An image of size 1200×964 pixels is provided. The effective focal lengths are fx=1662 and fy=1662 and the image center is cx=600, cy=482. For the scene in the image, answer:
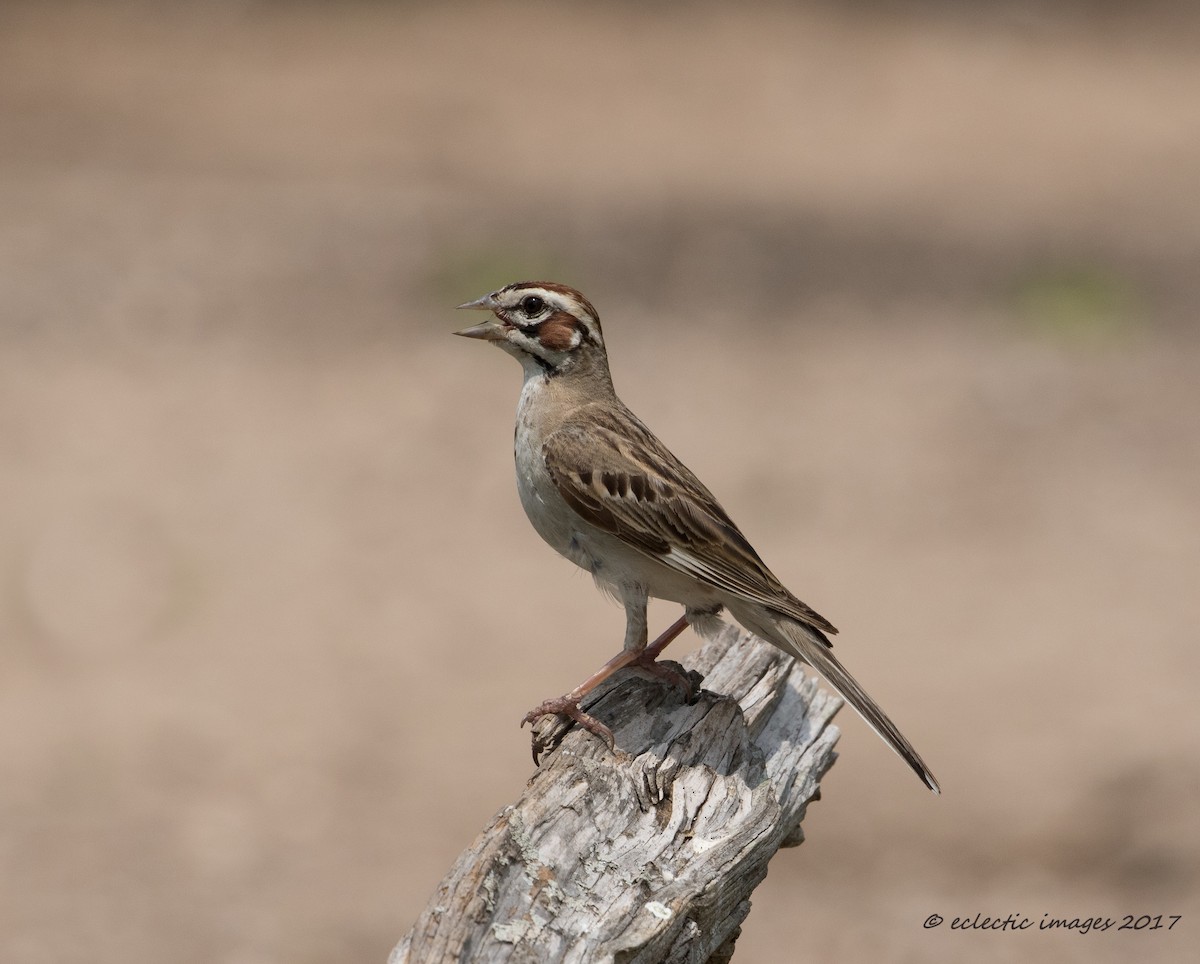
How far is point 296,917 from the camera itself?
11797 millimetres

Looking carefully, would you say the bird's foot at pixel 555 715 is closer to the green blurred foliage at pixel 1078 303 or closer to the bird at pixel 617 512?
the bird at pixel 617 512

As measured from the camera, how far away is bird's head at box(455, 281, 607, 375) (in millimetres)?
7441

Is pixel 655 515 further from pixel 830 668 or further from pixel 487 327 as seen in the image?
pixel 487 327

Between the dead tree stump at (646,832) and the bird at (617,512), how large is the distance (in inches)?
11.1

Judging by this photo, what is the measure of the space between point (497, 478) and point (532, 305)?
10292 millimetres

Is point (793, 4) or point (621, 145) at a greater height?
point (793, 4)

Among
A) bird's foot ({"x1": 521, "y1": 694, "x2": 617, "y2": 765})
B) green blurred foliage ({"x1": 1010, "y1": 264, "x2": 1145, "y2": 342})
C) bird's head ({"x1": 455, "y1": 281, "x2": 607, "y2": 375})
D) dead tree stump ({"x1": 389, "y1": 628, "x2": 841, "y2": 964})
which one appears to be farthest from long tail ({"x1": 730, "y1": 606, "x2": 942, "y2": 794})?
green blurred foliage ({"x1": 1010, "y1": 264, "x2": 1145, "y2": 342})

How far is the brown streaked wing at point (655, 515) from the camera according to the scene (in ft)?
23.2

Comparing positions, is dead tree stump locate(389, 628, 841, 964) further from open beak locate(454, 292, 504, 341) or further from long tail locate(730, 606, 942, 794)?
open beak locate(454, 292, 504, 341)

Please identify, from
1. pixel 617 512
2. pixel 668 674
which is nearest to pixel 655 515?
pixel 617 512

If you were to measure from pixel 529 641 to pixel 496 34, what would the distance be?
22076 millimetres

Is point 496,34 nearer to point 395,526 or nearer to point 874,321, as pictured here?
point 874,321

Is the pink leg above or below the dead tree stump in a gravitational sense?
above

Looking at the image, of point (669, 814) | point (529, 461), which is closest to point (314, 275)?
point (529, 461)
